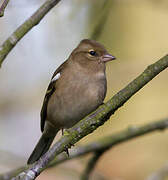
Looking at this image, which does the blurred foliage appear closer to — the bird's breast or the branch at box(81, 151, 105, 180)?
the branch at box(81, 151, 105, 180)

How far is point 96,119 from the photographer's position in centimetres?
378

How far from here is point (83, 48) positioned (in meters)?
5.82

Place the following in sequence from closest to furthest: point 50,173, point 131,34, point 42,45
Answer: point 42,45
point 50,173
point 131,34

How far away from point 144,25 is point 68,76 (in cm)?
404

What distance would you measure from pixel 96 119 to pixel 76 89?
1609 millimetres

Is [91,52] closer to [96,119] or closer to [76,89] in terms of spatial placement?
[76,89]

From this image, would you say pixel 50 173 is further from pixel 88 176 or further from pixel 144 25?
pixel 144 25

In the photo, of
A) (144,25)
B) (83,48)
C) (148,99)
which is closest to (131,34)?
(144,25)

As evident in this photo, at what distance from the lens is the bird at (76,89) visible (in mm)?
5285

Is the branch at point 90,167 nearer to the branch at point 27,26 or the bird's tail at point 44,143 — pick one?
the bird's tail at point 44,143

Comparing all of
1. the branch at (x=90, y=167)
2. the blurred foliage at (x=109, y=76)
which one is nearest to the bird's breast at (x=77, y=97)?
the branch at (x=90, y=167)

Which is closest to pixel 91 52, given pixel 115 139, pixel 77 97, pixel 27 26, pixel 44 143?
pixel 77 97

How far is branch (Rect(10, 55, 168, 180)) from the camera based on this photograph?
354 cm

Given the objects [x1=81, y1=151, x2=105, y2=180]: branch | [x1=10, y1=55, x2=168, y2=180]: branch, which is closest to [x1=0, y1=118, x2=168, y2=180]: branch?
[x1=81, y1=151, x2=105, y2=180]: branch
